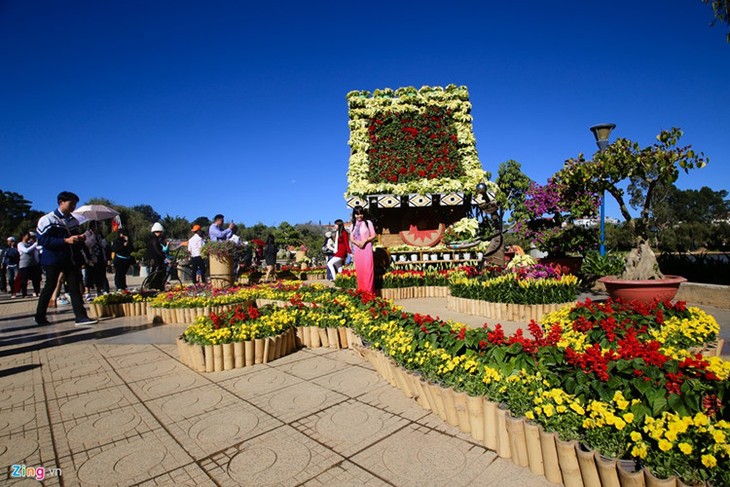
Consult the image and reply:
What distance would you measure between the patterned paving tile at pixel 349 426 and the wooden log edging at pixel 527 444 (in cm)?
36

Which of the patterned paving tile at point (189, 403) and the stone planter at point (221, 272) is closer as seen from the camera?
the patterned paving tile at point (189, 403)

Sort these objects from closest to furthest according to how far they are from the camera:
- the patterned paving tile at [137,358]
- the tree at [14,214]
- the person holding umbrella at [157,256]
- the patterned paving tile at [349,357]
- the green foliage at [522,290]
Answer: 1. the patterned paving tile at [349,357]
2. the patterned paving tile at [137,358]
3. the green foliage at [522,290]
4. the person holding umbrella at [157,256]
5. the tree at [14,214]

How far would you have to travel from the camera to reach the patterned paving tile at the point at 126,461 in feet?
7.79

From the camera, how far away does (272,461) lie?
99.3 inches

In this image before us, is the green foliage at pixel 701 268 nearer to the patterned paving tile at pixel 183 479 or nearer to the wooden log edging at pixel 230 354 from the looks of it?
the wooden log edging at pixel 230 354

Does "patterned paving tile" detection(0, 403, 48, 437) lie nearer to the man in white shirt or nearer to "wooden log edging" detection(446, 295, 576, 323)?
"wooden log edging" detection(446, 295, 576, 323)

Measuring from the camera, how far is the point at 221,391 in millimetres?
3795

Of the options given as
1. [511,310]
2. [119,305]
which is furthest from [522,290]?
[119,305]

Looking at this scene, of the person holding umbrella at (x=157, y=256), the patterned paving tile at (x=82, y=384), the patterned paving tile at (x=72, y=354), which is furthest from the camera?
the person holding umbrella at (x=157, y=256)

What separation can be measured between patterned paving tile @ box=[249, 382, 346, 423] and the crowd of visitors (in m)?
4.77

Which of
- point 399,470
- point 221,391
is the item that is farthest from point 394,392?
point 221,391

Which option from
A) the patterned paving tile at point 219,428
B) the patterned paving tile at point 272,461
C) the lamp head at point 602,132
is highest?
the lamp head at point 602,132

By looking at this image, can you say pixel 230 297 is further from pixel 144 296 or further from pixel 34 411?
pixel 34 411
